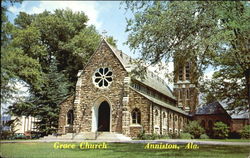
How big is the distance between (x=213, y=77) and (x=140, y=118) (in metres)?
7.42

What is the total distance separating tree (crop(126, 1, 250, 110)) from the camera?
413 inches

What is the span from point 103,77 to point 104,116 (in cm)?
363

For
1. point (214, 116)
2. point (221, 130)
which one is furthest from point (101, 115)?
point (214, 116)

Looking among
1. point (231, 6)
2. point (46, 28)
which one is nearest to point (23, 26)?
point (46, 28)

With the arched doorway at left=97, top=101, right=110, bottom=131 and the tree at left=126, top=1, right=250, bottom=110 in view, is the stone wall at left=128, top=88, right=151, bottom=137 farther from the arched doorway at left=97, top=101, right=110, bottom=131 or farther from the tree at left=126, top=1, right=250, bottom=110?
the tree at left=126, top=1, right=250, bottom=110

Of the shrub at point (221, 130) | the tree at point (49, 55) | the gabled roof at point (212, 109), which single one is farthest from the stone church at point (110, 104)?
the gabled roof at point (212, 109)

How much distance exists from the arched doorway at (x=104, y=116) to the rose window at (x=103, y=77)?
71.8 inches

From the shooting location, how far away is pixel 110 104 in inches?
969

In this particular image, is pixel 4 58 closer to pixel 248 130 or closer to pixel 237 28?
pixel 237 28

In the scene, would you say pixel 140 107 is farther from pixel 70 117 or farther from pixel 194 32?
pixel 194 32

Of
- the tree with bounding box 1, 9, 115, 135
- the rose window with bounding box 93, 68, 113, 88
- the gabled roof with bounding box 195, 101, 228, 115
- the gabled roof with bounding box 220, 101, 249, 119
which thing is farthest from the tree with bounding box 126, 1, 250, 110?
the gabled roof with bounding box 195, 101, 228, 115

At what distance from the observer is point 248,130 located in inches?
818

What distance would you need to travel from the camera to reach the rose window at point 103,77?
2536 centimetres

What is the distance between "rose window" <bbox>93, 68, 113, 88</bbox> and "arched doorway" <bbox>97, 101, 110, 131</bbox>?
71.8 inches
